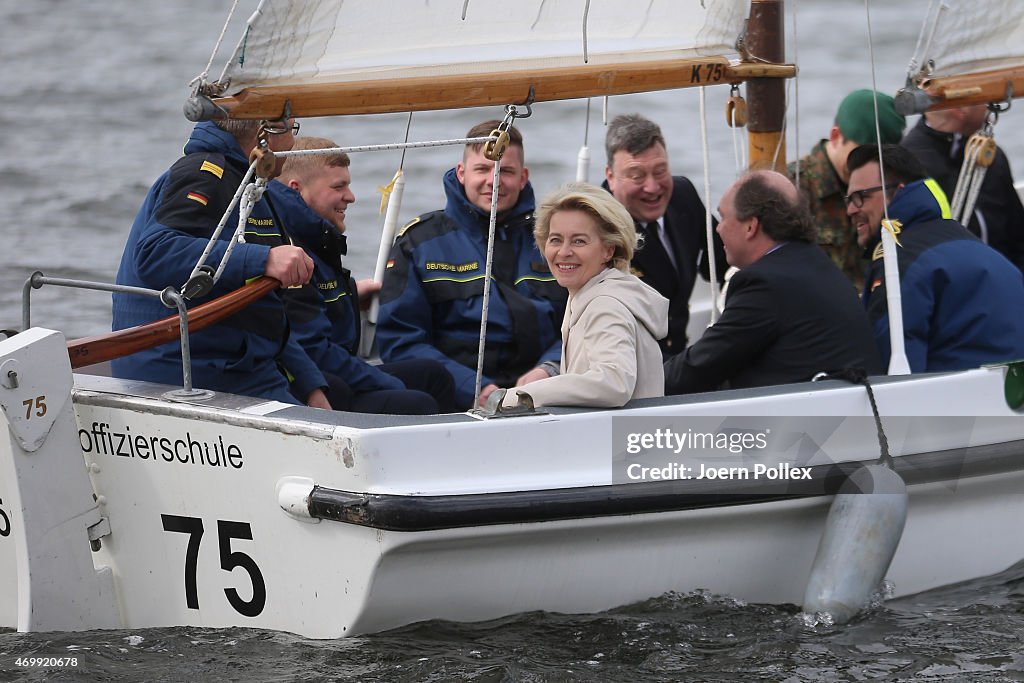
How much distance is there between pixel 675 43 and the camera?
4.55m

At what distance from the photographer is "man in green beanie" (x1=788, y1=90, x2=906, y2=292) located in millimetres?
6102

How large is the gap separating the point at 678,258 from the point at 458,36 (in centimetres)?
174

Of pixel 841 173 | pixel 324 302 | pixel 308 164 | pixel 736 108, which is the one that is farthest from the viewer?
pixel 841 173

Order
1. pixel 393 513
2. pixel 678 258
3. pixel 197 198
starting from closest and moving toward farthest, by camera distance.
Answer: pixel 393 513 → pixel 197 198 → pixel 678 258

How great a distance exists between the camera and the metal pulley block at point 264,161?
155 inches

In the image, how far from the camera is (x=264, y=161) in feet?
12.9

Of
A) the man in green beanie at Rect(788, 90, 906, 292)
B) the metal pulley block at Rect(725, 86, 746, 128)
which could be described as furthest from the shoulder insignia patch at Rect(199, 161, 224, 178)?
the man in green beanie at Rect(788, 90, 906, 292)

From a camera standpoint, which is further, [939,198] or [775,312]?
[939,198]

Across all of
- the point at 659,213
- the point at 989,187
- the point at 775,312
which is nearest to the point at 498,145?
the point at 775,312

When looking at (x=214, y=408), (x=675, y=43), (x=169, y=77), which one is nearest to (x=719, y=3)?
(x=675, y=43)

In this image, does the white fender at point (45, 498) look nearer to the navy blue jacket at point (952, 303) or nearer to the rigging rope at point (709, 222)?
the rigging rope at point (709, 222)

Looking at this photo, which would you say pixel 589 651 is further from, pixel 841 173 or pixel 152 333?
pixel 841 173

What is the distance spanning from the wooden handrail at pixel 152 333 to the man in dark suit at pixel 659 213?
1755 millimetres

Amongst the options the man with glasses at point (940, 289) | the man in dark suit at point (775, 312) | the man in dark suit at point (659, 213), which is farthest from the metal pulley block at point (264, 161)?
the man with glasses at point (940, 289)
